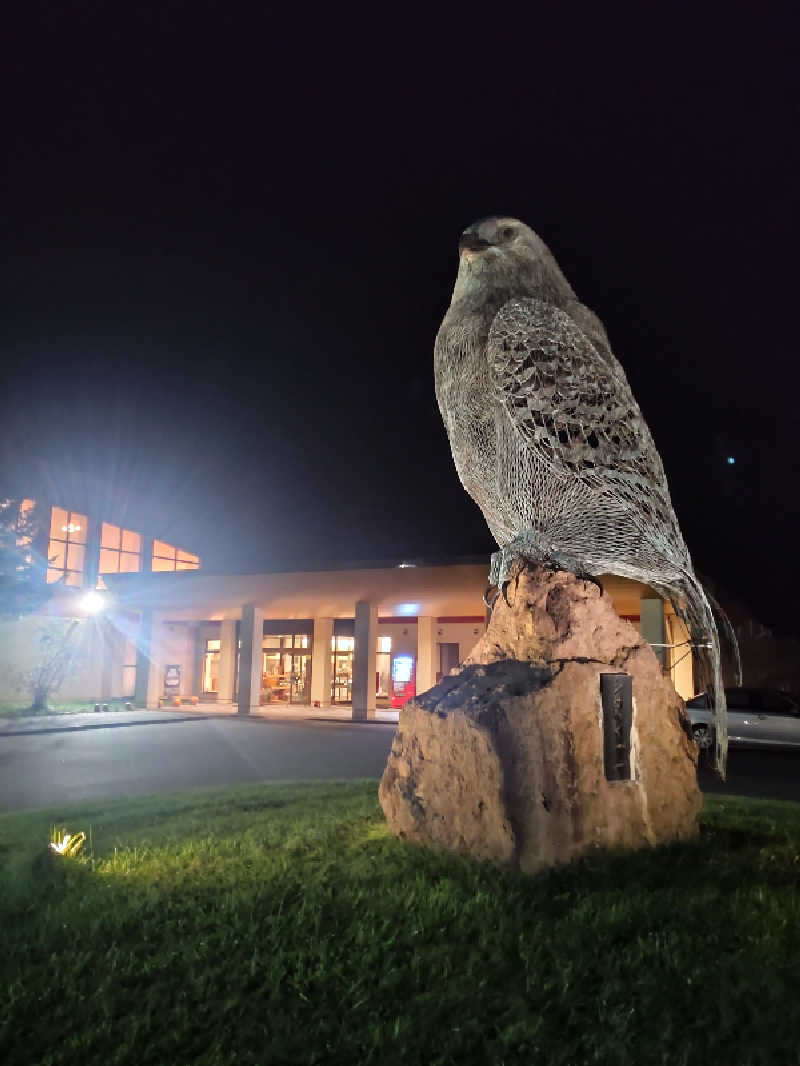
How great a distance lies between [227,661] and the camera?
26.1 metres

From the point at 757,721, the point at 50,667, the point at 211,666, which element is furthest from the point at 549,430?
the point at 211,666

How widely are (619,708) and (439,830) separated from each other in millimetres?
1420

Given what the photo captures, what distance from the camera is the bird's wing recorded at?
486cm

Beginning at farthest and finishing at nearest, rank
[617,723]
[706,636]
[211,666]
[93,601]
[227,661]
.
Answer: [211,666]
[227,661]
[93,601]
[706,636]
[617,723]

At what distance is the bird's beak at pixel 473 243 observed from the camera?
17.6ft

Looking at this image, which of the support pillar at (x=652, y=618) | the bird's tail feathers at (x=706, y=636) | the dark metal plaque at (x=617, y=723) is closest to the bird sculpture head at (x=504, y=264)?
the bird's tail feathers at (x=706, y=636)

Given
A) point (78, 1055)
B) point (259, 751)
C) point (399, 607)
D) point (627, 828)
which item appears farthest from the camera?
point (399, 607)

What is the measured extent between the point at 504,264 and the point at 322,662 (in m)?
21.0

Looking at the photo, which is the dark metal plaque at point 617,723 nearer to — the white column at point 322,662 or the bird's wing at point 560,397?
the bird's wing at point 560,397

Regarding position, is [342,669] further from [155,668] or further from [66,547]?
[66,547]

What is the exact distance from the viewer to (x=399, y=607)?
883 inches

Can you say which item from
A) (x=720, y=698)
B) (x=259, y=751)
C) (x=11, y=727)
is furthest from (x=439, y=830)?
(x=11, y=727)

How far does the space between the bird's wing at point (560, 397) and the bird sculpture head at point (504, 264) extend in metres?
0.38

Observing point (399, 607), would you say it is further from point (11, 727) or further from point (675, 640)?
point (11, 727)
